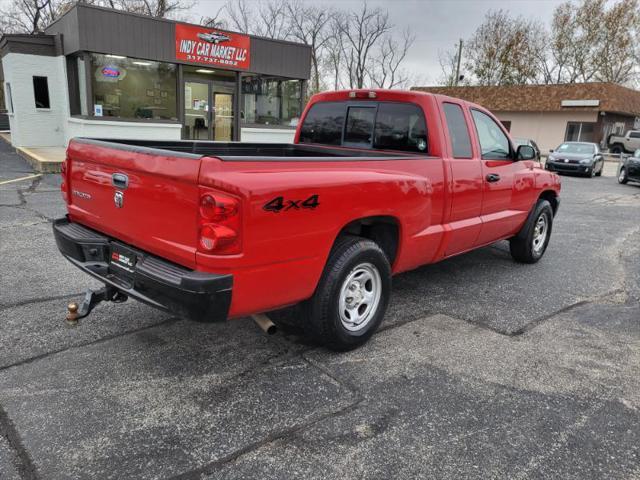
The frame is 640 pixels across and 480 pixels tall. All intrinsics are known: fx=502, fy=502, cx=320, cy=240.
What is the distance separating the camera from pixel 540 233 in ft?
21.6

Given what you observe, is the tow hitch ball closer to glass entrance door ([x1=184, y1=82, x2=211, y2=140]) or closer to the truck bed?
the truck bed

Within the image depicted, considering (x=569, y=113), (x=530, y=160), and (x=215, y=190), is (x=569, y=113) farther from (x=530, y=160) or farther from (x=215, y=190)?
(x=215, y=190)

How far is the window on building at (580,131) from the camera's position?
3512 centimetres

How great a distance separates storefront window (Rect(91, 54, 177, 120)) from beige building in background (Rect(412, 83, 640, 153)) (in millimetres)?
29199

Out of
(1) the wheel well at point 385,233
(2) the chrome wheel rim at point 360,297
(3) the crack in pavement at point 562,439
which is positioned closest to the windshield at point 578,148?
(1) the wheel well at point 385,233

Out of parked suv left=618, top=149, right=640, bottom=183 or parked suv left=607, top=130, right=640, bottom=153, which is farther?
parked suv left=607, top=130, right=640, bottom=153

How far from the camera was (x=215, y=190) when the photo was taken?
2682 millimetres

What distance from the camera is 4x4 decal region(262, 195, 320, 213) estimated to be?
9.28ft

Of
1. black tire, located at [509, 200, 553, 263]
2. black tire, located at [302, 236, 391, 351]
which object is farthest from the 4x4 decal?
black tire, located at [509, 200, 553, 263]

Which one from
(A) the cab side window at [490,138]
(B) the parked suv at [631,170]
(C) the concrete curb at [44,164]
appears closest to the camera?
(A) the cab side window at [490,138]

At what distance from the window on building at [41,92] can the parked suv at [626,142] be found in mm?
32659

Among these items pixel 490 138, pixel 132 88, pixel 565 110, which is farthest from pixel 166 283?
pixel 565 110

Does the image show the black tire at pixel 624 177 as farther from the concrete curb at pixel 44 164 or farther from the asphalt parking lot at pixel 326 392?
the concrete curb at pixel 44 164

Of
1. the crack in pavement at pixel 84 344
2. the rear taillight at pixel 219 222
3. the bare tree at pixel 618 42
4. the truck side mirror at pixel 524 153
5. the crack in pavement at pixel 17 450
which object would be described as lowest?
the crack in pavement at pixel 84 344
